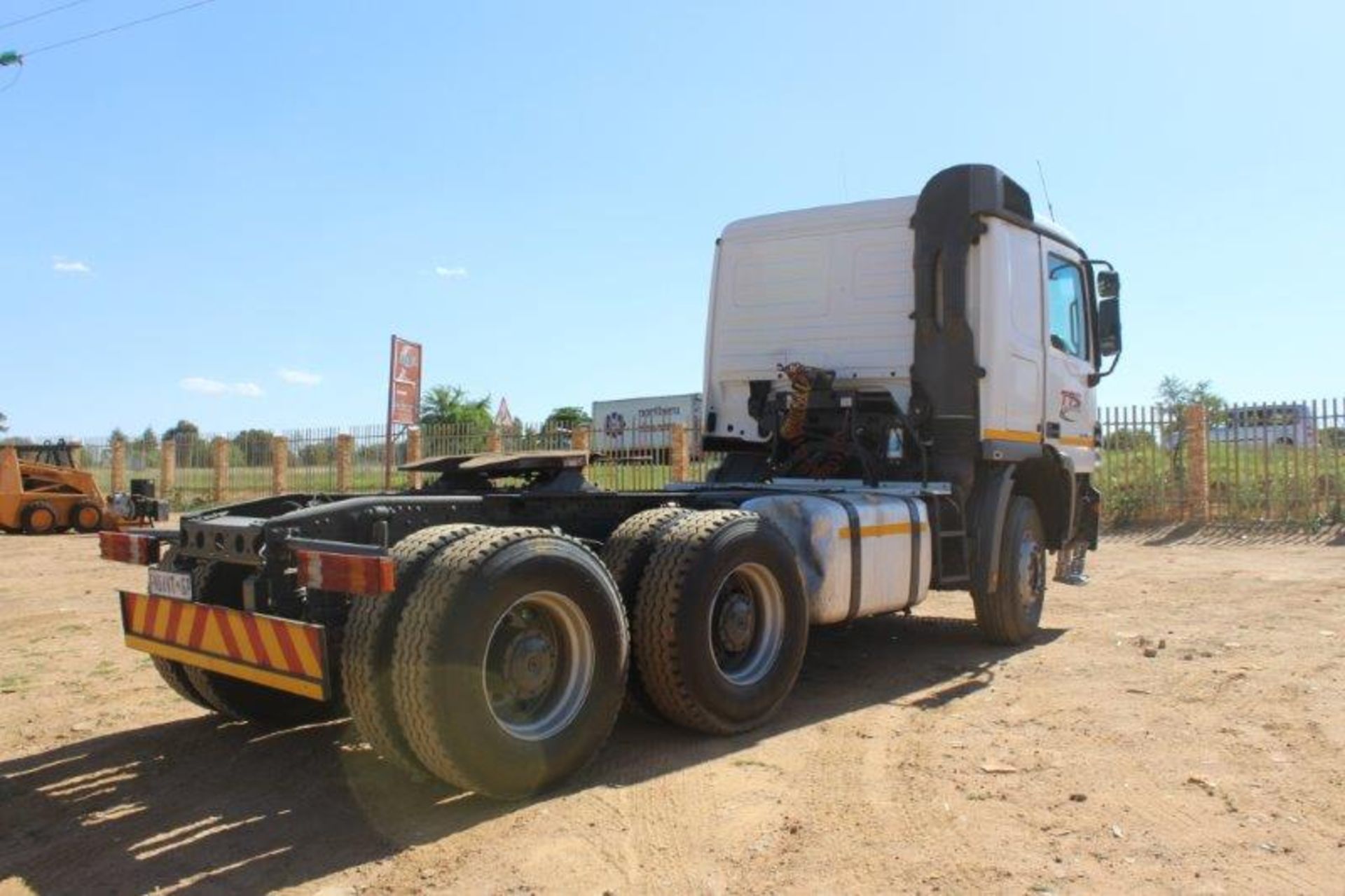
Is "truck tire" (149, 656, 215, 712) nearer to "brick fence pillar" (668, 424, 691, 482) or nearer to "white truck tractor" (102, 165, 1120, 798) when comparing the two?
"white truck tractor" (102, 165, 1120, 798)

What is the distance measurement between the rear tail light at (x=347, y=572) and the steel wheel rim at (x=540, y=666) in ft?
1.76

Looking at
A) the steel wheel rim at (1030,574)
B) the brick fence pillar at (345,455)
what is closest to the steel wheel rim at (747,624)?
the steel wheel rim at (1030,574)

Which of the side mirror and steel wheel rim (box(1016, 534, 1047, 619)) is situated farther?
the side mirror

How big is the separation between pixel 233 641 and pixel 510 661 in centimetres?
108

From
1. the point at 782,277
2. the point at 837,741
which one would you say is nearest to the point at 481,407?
the point at 782,277

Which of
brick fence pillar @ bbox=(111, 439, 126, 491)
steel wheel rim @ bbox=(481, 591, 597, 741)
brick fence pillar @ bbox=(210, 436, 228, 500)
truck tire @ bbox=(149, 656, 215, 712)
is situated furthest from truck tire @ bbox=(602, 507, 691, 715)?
brick fence pillar @ bbox=(111, 439, 126, 491)

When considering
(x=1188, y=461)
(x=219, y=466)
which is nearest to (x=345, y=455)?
(x=219, y=466)

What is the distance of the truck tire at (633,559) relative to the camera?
4867mm

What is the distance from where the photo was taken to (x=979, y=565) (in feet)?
23.5

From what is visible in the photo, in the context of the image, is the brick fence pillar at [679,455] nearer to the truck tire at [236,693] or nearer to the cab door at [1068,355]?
the cab door at [1068,355]

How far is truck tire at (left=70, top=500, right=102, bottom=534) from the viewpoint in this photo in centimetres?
1961

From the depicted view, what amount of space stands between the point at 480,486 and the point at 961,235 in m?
3.62

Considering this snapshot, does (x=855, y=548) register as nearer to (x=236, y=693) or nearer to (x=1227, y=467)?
(x=236, y=693)

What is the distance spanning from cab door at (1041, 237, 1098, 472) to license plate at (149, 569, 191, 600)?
231 inches
